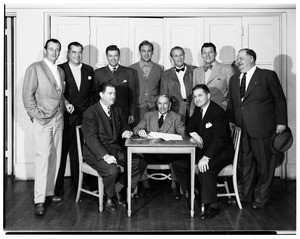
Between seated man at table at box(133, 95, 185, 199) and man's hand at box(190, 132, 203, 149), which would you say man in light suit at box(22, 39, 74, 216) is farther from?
man's hand at box(190, 132, 203, 149)

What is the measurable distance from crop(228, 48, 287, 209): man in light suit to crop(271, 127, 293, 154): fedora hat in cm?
5

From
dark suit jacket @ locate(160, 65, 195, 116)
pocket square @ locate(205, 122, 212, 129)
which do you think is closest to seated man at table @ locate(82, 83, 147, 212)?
pocket square @ locate(205, 122, 212, 129)

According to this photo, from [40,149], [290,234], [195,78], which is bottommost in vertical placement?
[290,234]

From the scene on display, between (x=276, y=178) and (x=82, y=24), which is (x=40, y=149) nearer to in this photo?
(x=82, y=24)

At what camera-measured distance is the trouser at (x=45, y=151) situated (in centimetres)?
417

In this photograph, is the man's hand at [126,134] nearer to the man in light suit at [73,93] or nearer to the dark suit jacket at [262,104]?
the man in light suit at [73,93]

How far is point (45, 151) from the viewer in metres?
4.19

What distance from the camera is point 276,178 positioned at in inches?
228

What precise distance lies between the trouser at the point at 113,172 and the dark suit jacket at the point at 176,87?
1114 mm

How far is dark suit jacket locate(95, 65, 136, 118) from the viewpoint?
505 cm

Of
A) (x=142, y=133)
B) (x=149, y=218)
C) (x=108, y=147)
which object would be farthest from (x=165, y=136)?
(x=149, y=218)

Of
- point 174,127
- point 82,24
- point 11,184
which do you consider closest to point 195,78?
point 174,127

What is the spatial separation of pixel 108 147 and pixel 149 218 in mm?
919

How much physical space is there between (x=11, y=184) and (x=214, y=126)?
297 cm
